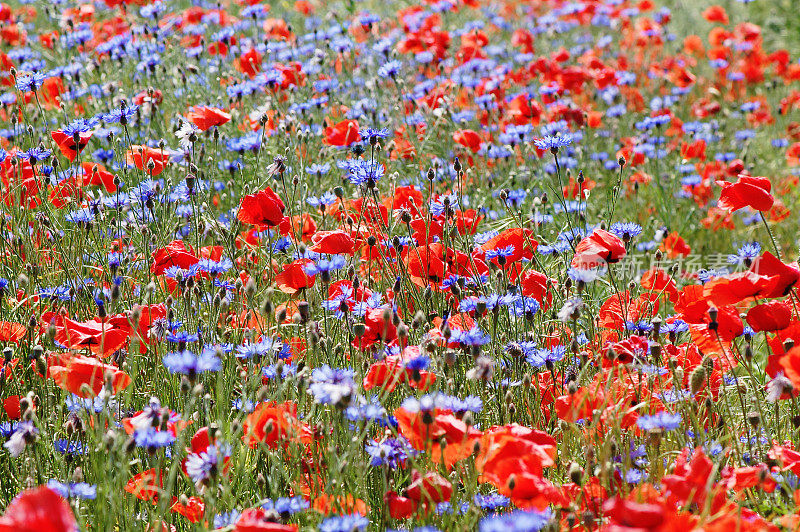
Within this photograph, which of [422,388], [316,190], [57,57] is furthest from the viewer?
[57,57]

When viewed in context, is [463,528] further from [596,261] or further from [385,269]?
[385,269]

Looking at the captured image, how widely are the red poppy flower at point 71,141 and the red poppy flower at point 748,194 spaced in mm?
1915

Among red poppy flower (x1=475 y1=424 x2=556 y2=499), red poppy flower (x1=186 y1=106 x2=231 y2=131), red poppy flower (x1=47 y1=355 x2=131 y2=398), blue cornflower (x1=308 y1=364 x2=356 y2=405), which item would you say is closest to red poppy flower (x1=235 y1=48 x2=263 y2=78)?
red poppy flower (x1=186 y1=106 x2=231 y2=131)

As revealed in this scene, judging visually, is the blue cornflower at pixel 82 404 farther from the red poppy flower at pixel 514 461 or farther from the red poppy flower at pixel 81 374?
the red poppy flower at pixel 514 461

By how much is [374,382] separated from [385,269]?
924 mm

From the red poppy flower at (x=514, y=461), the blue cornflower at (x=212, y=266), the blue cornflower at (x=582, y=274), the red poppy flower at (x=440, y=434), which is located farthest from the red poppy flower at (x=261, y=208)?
the red poppy flower at (x=514, y=461)

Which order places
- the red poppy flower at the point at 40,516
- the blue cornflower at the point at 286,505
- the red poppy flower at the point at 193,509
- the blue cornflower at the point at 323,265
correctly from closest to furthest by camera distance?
1. the red poppy flower at the point at 40,516
2. the blue cornflower at the point at 286,505
3. the red poppy flower at the point at 193,509
4. the blue cornflower at the point at 323,265

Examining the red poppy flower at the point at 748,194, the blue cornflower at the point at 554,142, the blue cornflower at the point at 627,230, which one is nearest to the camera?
the red poppy flower at the point at 748,194

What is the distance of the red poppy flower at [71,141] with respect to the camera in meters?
2.88

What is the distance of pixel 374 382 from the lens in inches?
77.2

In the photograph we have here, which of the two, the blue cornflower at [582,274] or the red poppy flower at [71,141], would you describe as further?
the red poppy flower at [71,141]

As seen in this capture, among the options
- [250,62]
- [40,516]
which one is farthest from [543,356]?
[250,62]

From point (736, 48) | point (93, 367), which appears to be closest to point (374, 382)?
point (93, 367)

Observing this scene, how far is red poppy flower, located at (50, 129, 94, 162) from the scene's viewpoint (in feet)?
9.43
